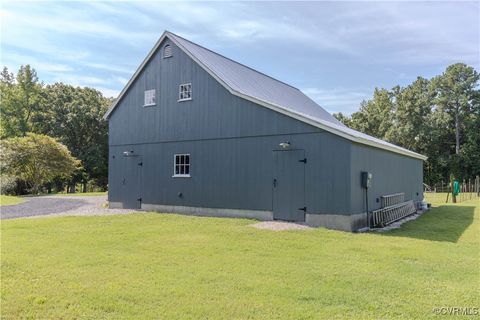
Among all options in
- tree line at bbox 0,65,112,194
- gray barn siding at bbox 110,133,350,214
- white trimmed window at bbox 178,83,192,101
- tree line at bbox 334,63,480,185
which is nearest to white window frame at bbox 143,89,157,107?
white trimmed window at bbox 178,83,192,101

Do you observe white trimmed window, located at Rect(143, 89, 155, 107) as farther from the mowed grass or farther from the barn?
the mowed grass

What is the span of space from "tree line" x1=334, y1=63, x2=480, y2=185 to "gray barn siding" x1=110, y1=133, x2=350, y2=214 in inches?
1217

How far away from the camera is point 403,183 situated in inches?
682

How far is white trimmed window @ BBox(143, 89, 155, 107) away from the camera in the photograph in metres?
16.1

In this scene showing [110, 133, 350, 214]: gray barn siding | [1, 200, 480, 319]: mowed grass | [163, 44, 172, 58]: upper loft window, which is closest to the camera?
[1, 200, 480, 319]: mowed grass

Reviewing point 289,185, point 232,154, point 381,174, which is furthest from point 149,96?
point 381,174

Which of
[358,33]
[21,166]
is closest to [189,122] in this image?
[358,33]

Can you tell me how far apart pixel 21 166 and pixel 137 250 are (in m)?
22.1

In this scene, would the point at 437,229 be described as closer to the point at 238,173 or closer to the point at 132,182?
the point at 238,173

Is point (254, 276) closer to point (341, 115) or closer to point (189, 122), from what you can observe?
point (189, 122)

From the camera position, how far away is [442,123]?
38.6m

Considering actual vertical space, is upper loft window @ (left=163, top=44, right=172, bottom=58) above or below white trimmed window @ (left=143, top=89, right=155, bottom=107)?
above

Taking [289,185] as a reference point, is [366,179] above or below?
above

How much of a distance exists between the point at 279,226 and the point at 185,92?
22.9 ft
